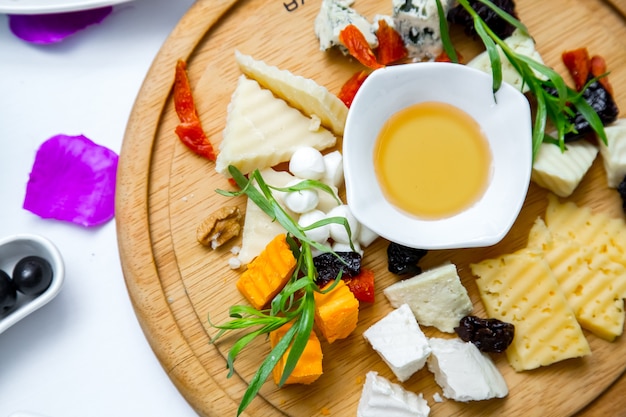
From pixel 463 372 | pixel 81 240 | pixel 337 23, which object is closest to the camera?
pixel 463 372

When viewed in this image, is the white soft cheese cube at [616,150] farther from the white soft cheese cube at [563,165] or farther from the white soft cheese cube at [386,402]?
the white soft cheese cube at [386,402]

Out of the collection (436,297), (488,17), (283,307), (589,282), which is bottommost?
(589,282)

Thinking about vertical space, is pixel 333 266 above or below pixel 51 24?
below

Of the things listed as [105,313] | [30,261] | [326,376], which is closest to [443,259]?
[326,376]

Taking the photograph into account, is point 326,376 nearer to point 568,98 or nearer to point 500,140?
point 500,140

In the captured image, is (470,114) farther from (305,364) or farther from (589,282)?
(305,364)

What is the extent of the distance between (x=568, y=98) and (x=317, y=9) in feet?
3.36

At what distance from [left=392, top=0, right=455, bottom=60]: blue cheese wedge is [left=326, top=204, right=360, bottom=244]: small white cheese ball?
27.5 inches

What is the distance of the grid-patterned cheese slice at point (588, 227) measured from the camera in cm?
233

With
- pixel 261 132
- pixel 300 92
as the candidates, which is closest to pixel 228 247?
pixel 261 132

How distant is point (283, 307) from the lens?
6.83ft

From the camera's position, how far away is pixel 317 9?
2.51 metres

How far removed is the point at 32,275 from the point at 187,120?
805mm

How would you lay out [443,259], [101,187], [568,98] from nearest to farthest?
[568,98] → [443,259] → [101,187]
